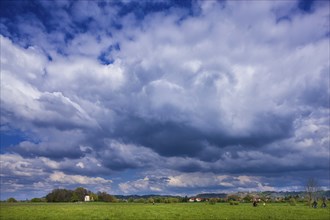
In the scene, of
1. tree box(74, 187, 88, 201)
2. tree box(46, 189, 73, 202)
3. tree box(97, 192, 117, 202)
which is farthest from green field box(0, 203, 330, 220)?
tree box(97, 192, 117, 202)

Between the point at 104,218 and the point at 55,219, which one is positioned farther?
the point at 104,218

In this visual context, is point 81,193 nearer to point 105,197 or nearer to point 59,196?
point 105,197

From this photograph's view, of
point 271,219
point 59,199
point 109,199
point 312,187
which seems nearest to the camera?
point 271,219

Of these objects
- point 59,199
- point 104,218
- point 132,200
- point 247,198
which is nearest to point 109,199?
point 132,200

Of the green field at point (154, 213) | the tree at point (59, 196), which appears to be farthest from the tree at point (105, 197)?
the green field at point (154, 213)

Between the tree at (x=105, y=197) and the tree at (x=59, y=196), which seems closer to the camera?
the tree at (x=59, y=196)

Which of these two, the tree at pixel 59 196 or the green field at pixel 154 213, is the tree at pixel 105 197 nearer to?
the tree at pixel 59 196

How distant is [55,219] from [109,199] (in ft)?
473

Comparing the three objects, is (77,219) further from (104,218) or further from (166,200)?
(166,200)

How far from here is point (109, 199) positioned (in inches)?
7293

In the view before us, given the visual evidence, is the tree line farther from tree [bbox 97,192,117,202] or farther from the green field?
the green field

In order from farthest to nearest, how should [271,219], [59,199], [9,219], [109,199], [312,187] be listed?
[109,199] → [59,199] → [312,187] → [271,219] → [9,219]

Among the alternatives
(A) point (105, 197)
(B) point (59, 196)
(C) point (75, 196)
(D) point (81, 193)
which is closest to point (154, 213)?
(B) point (59, 196)

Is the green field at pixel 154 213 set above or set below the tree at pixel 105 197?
above
